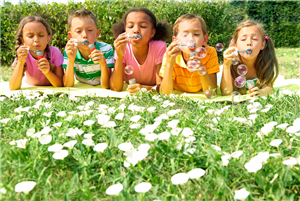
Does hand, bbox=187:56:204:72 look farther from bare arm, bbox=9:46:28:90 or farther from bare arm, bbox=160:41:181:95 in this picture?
bare arm, bbox=9:46:28:90

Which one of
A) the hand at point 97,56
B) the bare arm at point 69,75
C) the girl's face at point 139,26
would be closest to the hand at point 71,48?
the bare arm at point 69,75

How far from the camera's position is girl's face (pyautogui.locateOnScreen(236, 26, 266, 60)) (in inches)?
123

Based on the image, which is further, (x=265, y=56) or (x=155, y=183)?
(x=265, y=56)

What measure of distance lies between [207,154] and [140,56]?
249cm

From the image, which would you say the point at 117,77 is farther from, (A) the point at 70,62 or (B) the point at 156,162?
(B) the point at 156,162

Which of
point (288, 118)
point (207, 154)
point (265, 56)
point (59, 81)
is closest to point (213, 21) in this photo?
point (265, 56)

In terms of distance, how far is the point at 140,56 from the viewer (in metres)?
3.70

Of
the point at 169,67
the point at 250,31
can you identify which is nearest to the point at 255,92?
the point at 250,31

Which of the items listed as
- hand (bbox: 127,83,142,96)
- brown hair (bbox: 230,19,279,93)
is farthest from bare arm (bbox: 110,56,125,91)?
brown hair (bbox: 230,19,279,93)

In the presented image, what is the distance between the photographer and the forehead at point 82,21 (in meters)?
3.51

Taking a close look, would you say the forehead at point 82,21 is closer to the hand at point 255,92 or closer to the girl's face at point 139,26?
the girl's face at point 139,26

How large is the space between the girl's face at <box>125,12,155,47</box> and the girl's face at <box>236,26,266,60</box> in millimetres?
1115

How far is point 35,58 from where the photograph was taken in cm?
381

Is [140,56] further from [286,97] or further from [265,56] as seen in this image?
[286,97]
